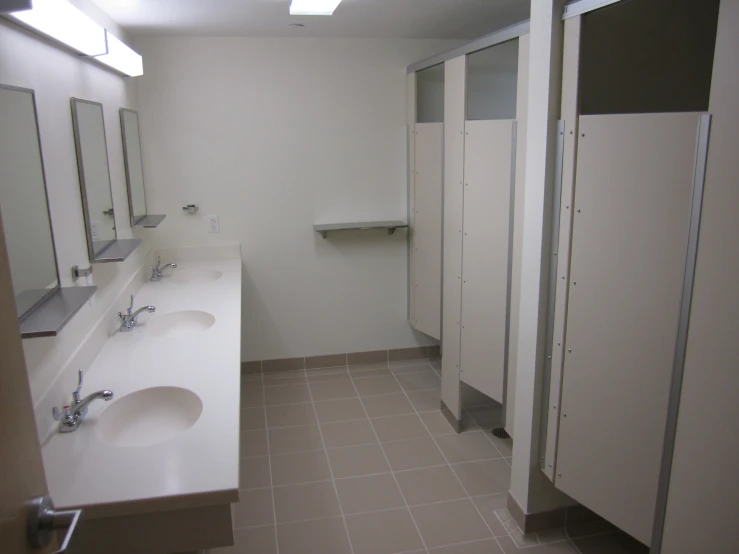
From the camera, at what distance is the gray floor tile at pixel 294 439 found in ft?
9.72

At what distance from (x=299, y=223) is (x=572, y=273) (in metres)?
2.19

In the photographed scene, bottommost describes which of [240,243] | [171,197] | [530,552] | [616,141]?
[530,552]

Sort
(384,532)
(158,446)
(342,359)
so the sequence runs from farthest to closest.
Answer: (342,359) < (384,532) < (158,446)

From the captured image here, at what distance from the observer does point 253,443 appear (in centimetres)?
302

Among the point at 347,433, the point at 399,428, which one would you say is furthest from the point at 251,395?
the point at 399,428

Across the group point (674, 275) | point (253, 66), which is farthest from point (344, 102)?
point (674, 275)

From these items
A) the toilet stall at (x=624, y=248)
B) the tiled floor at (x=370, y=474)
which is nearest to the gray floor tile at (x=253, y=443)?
the tiled floor at (x=370, y=474)

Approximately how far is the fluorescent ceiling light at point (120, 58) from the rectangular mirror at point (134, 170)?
A: 265 mm

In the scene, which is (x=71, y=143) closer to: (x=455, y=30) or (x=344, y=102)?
(x=344, y=102)

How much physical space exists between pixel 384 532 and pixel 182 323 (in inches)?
50.8

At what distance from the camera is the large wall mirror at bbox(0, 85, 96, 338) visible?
1453 millimetres

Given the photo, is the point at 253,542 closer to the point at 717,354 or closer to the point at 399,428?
the point at 399,428

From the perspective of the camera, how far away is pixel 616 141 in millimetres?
1707

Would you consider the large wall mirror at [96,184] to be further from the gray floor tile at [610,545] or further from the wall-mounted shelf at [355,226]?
the gray floor tile at [610,545]
